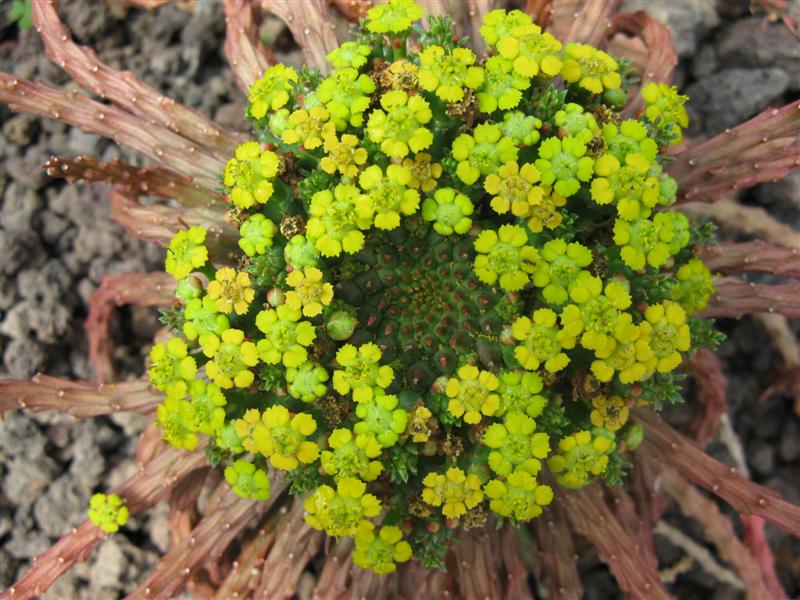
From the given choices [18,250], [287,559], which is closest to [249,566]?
[287,559]

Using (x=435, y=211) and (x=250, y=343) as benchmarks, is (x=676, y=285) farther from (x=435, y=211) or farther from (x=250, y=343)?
(x=250, y=343)

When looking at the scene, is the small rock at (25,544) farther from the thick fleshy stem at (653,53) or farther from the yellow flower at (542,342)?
the thick fleshy stem at (653,53)

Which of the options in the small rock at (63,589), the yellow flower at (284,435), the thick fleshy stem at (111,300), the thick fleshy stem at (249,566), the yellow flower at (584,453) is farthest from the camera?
the small rock at (63,589)

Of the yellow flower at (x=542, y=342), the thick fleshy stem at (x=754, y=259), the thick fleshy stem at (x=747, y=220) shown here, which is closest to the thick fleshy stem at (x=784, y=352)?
the thick fleshy stem at (x=747, y=220)

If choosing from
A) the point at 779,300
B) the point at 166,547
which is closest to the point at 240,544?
the point at 166,547

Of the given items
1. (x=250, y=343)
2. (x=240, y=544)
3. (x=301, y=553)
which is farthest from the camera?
(x=240, y=544)

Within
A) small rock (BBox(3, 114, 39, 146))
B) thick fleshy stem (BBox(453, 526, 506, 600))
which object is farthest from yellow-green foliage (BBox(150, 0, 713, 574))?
small rock (BBox(3, 114, 39, 146))
